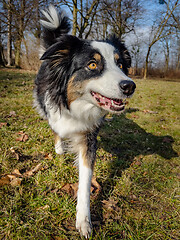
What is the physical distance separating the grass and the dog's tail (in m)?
1.64

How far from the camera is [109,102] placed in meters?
1.83

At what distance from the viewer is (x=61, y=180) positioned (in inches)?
79.8

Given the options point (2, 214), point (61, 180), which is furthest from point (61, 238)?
point (61, 180)

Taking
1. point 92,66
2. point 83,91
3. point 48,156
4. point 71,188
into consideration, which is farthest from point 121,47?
point 71,188

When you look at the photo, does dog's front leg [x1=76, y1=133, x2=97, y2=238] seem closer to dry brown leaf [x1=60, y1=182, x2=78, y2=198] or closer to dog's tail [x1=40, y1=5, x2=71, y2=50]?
dry brown leaf [x1=60, y1=182, x2=78, y2=198]

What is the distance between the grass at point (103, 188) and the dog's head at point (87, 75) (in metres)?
0.93

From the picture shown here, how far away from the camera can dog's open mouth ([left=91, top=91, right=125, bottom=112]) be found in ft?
5.96

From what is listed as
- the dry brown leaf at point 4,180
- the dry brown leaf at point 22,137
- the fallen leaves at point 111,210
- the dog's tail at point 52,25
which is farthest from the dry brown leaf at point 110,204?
the dog's tail at point 52,25

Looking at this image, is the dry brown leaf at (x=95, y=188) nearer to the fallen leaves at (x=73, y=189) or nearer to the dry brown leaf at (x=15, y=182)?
the fallen leaves at (x=73, y=189)

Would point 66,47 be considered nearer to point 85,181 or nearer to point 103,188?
point 85,181

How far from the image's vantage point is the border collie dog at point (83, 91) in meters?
1.68

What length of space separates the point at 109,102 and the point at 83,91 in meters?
0.32

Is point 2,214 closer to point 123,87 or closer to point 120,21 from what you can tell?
point 123,87

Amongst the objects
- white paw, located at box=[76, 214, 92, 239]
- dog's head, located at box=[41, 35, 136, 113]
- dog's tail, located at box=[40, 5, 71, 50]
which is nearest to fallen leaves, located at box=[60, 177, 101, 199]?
white paw, located at box=[76, 214, 92, 239]
